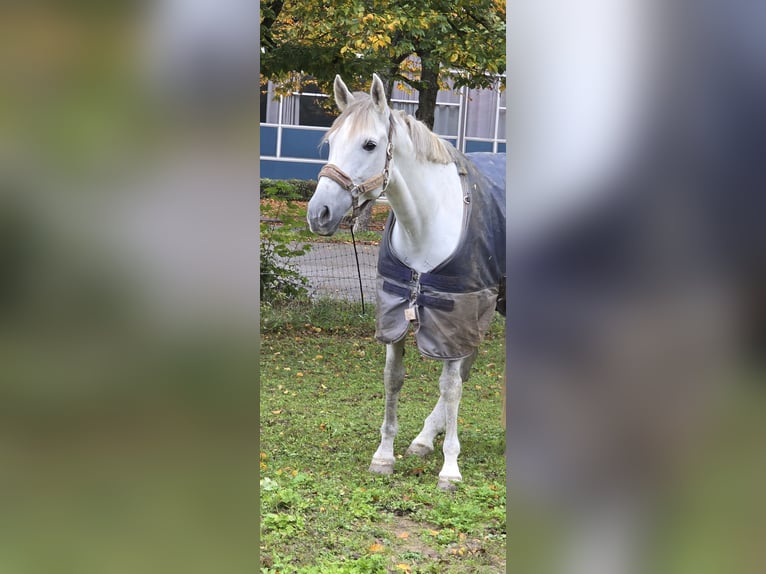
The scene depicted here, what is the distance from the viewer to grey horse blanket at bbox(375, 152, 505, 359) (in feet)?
12.1

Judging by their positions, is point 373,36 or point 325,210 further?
point 373,36

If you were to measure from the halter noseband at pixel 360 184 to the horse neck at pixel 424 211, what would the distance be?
0.10 meters

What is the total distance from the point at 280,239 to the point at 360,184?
11.3ft

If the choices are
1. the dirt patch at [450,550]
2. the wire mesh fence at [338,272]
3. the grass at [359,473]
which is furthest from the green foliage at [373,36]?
the dirt patch at [450,550]

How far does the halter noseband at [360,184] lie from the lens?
11.2 feet

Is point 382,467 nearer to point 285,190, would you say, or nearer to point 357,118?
point 357,118

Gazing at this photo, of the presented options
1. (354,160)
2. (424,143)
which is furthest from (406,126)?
(354,160)

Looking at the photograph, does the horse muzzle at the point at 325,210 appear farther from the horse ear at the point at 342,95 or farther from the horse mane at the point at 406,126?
the horse ear at the point at 342,95

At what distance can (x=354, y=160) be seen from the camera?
346 cm
